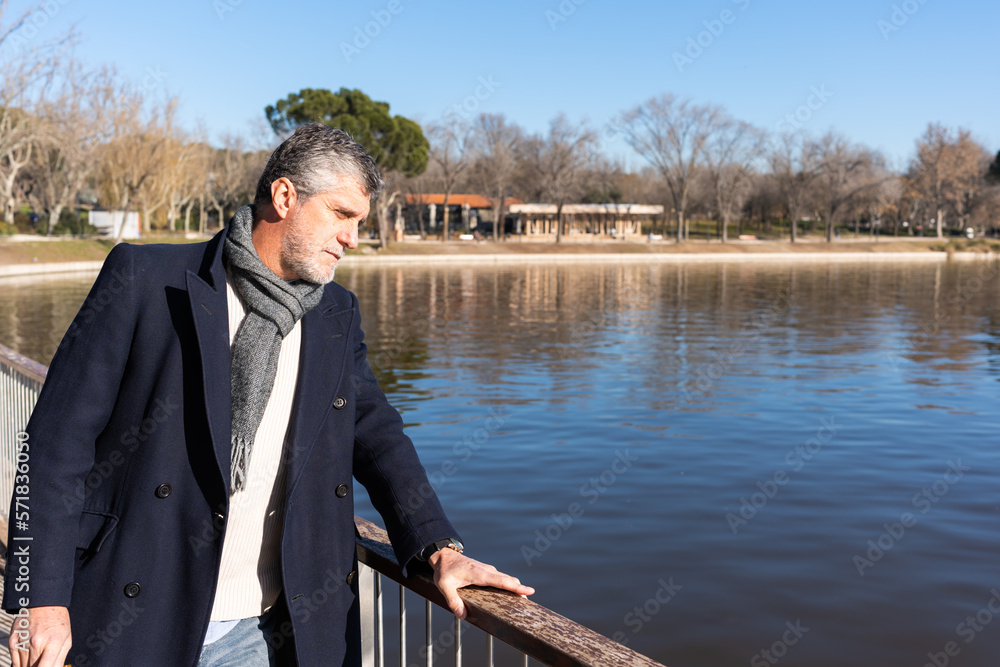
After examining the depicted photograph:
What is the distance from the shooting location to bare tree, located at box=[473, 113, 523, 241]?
74.7 m

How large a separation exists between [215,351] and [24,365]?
340 cm

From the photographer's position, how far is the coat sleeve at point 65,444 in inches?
75.8

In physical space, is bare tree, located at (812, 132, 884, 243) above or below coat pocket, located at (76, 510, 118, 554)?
above

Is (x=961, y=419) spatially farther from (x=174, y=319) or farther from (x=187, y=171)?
(x=187, y=171)

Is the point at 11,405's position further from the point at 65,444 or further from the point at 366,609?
the point at 65,444

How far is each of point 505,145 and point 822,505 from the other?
228 ft

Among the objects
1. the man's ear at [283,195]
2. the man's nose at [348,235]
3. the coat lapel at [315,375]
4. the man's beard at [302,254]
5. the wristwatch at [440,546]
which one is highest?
the man's ear at [283,195]

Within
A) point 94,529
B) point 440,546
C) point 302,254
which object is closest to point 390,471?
point 440,546

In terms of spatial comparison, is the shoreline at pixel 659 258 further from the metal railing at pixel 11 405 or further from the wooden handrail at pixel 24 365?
the wooden handrail at pixel 24 365

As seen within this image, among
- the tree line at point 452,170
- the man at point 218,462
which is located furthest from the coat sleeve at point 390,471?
the tree line at point 452,170

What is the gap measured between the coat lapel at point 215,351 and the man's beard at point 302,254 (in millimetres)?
178

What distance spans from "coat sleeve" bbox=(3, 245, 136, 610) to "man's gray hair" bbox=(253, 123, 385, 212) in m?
0.47

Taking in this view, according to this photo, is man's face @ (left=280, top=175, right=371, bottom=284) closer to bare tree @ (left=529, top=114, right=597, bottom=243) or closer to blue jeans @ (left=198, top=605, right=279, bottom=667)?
blue jeans @ (left=198, top=605, right=279, bottom=667)

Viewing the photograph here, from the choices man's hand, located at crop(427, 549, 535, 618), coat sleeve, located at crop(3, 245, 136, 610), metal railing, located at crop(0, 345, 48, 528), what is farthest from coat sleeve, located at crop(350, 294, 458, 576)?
metal railing, located at crop(0, 345, 48, 528)
